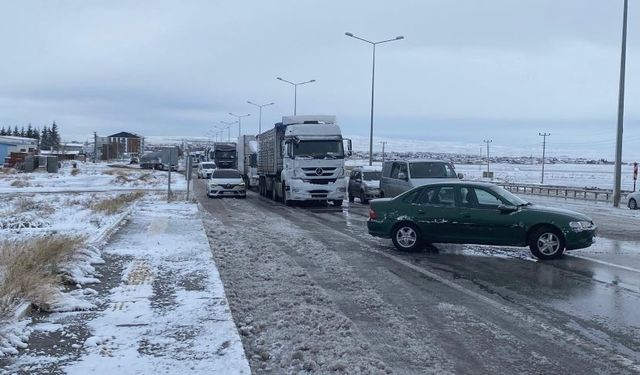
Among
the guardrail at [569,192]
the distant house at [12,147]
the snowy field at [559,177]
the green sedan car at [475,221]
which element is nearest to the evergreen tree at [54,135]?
the distant house at [12,147]

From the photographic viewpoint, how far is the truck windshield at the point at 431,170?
23094 mm

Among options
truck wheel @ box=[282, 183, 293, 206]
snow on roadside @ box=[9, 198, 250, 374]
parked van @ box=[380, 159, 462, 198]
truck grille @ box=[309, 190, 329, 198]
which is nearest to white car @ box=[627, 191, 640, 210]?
parked van @ box=[380, 159, 462, 198]

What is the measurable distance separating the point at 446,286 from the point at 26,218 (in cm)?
1618

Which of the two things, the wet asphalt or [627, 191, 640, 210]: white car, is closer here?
the wet asphalt

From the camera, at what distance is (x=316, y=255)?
41.8ft

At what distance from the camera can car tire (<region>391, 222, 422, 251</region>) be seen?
13.6 m

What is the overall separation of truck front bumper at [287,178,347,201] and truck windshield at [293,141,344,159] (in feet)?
3.59

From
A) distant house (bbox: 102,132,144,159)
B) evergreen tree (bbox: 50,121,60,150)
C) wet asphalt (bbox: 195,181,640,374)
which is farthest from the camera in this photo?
evergreen tree (bbox: 50,121,60,150)

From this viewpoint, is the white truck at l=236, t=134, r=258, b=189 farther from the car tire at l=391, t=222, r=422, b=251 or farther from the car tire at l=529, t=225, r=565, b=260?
the car tire at l=529, t=225, r=565, b=260

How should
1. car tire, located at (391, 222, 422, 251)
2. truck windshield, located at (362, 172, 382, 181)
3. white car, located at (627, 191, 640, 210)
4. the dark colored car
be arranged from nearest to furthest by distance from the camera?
car tire, located at (391, 222, 422, 251)
the dark colored car
white car, located at (627, 191, 640, 210)
truck windshield, located at (362, 172, 382, 181)

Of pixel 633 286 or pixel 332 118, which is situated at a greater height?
pixel 332 118

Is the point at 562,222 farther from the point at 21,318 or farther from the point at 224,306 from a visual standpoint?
the point at 21,318

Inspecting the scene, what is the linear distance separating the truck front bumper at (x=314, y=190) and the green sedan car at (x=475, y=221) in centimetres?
1320

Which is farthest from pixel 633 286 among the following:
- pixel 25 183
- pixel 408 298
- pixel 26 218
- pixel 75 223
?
pixel 25 183
